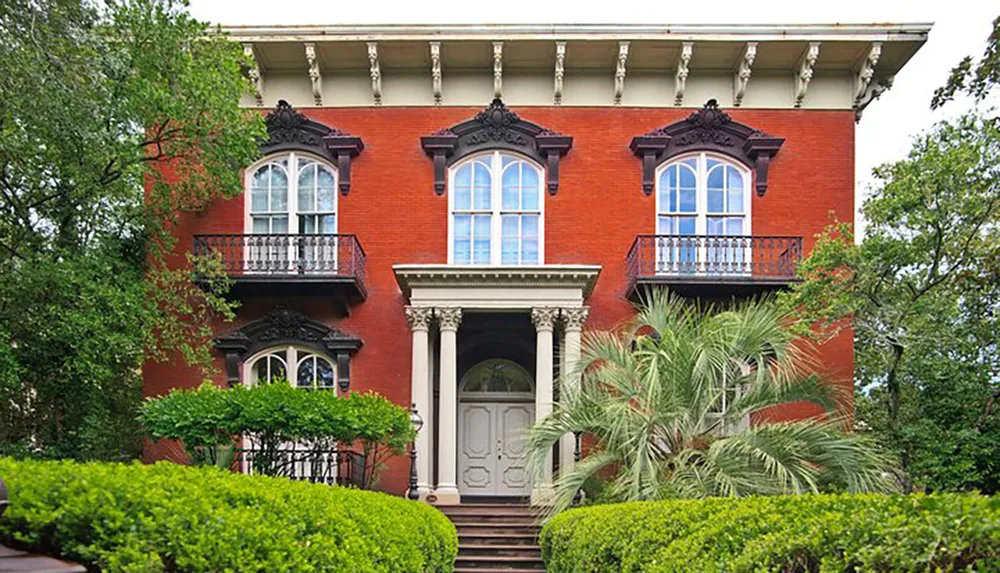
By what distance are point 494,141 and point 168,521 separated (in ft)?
45.2

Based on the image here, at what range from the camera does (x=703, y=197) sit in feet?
56.2

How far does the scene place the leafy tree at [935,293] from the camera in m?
12.8

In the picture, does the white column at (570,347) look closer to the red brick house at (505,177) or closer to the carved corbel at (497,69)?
the red brick house at (505,177)

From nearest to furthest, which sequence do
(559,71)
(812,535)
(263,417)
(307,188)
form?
(812,535) < (263,417) < (559,71) < (307,188)

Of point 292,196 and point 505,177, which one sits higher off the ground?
point 505,177

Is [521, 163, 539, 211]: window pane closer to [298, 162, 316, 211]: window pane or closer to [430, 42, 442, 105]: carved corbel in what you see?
[430, 42, 442, 105]: carved corbel

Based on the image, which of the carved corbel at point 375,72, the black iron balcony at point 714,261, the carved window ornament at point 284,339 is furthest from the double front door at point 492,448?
the carved corbel at point 375,72

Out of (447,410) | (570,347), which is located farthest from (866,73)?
(447,410)

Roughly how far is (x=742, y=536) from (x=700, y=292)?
11.3 metres

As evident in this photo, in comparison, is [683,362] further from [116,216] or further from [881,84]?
[116,216]

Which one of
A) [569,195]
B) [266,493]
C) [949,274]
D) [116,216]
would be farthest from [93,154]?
[949,274]

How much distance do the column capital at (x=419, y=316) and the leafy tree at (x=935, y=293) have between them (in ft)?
20.3

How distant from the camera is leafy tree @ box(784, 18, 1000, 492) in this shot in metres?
12.8

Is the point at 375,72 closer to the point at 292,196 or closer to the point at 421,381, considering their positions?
the point at 292,196
